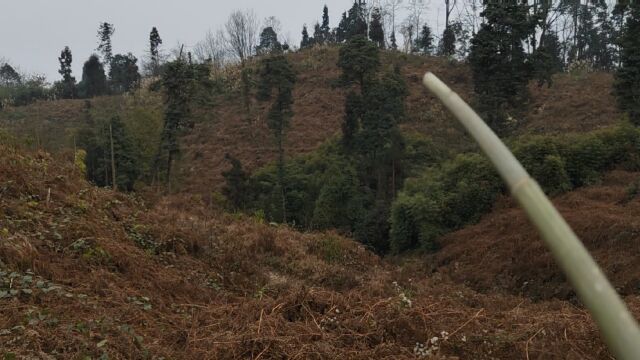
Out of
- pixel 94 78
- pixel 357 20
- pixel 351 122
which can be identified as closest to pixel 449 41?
pixel 357 20

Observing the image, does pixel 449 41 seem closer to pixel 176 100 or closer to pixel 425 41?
pixel 425 41

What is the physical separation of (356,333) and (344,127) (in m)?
19.8

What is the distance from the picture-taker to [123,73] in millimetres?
49688

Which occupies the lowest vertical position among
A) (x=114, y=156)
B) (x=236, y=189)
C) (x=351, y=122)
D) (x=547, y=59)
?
(x=236, y=189)

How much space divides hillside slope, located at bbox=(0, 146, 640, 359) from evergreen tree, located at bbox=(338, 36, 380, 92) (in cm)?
1822

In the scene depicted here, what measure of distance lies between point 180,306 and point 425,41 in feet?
138

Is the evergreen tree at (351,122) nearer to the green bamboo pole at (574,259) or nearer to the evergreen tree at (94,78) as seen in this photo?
the green bamboo pole at (574,259)

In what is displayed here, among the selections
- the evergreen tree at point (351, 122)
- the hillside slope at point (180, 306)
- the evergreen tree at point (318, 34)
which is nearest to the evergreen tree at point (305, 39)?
the evergreen tree at point (318, 34)

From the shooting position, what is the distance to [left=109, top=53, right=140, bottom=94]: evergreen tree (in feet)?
158

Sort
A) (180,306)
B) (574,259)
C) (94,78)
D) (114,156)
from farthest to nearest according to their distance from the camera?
1. (94,78)
2. (114,156)
3. (180,306)
4. (574,259)

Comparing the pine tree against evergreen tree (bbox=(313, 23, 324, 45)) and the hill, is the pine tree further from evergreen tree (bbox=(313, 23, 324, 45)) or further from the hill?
evergreen tree (bbox=(313, 23, 324, 45))

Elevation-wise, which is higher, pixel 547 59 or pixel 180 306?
pixel 547 59

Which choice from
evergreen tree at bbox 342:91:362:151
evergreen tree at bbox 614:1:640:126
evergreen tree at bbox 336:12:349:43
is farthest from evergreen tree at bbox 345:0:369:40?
evergreen tree at bbox 614:1:640:126

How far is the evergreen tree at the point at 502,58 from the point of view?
19.4 m
